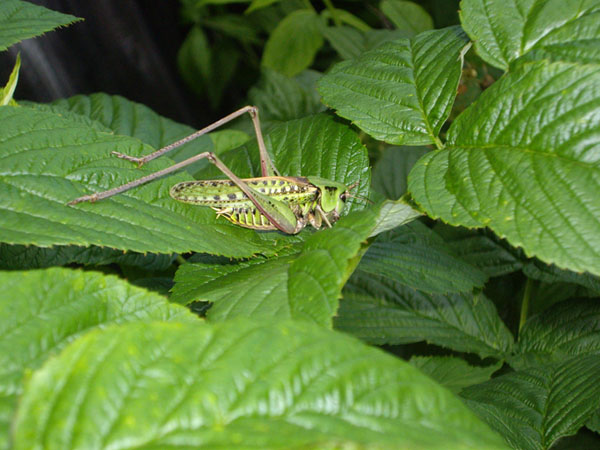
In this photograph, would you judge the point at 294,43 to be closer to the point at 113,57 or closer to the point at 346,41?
the point at 346,41

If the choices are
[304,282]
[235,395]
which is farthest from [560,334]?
[235,395]

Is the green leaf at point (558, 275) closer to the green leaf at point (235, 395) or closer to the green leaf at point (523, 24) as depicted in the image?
the green leaf at point (523, 24)

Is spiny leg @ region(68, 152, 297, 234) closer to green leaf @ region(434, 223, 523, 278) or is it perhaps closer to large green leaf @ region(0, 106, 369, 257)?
large green leaf @ region(0, 106, 369, 257)

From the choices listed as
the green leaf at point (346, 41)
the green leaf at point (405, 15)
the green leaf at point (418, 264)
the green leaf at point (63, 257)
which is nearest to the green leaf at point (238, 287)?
the green leaf at point (63, 257)

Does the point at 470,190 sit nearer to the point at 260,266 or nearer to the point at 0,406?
the point at 260,266

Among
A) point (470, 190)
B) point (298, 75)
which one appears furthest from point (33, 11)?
point (298, 75)
